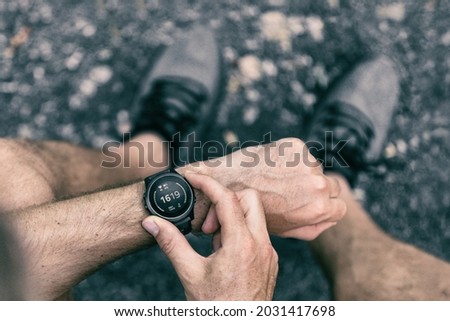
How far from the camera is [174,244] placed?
6.86ft

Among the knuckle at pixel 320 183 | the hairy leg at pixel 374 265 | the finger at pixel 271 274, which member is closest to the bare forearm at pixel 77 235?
the finger at pixel 271 274

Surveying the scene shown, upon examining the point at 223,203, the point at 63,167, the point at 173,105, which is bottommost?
the point at 63,167

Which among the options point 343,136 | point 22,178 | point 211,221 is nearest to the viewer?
point 211,221

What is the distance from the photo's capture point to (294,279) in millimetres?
3008

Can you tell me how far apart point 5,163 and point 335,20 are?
6.65 feet

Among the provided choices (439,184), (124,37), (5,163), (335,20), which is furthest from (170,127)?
(439,184)

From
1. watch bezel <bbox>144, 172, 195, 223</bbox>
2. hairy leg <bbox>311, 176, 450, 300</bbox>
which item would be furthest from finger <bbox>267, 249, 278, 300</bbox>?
hairy leg <bbox>311, 176, 450, 300</bbox>

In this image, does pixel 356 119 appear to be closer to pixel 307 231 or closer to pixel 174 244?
pixel 307 231

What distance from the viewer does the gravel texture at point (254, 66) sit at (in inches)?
122

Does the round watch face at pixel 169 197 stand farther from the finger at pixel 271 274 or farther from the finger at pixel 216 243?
the finger at pixel 271 274

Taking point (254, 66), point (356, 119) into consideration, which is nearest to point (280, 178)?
point (356, 119)

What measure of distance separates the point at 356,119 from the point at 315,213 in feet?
2.90

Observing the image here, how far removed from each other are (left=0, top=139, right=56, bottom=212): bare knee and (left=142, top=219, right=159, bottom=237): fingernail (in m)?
0.49

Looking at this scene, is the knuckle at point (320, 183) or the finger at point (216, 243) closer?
the finger at point (216, 243)
